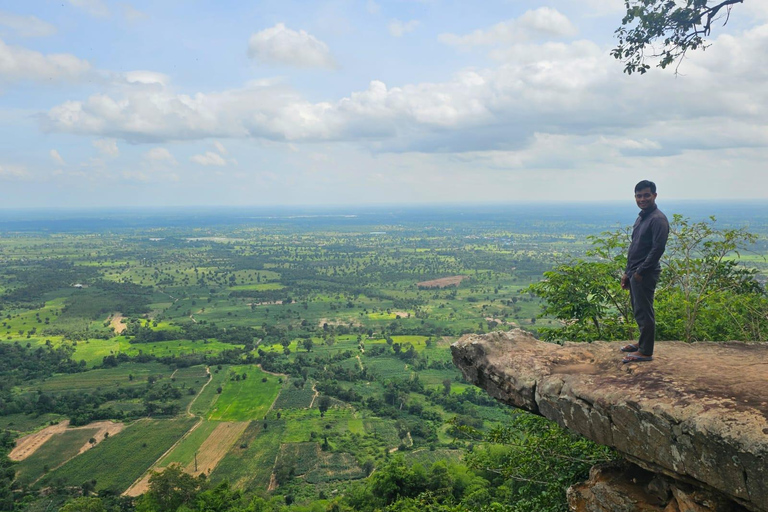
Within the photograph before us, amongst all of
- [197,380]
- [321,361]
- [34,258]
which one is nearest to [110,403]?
[197,380]

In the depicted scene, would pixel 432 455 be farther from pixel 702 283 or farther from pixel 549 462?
pixel 549 462

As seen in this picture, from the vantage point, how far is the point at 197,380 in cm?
6994

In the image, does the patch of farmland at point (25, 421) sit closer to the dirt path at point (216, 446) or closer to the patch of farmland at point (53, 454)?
the patch of farmland at point (53, 454)

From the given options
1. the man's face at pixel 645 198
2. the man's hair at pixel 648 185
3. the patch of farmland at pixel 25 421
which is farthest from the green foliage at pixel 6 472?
the man's hair at pixel 648 185

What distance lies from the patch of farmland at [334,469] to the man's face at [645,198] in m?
41.9

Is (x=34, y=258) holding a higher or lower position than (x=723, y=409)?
lower

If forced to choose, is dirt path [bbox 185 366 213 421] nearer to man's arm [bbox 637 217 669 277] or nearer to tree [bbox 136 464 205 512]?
tree [bbox 136 464 205 512]

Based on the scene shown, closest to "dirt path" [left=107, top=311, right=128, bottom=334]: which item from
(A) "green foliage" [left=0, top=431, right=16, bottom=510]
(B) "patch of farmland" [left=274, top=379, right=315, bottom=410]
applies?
(A) "green foliage" [left=0, top=431, right=16, bottom=510]

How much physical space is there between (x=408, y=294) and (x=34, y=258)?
553 ft

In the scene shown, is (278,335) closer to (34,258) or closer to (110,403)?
(110,403)

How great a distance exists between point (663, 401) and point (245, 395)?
64.0m

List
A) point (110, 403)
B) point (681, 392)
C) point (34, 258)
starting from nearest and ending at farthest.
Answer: point (681, 392) → point (110, 403) → point (34, 258)

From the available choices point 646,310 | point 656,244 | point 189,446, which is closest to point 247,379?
point 189,446

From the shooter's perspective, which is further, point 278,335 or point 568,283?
point 278,335
